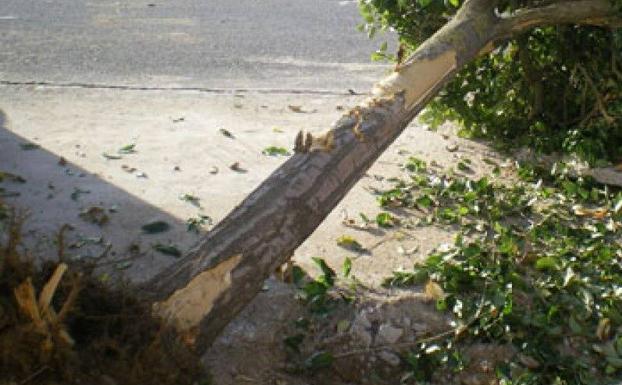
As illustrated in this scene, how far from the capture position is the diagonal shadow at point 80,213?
3602 millimetres

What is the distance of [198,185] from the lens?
4617 mm

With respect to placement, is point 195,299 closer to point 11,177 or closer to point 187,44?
point 11,177

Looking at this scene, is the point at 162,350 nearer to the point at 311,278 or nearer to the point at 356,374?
the point at 356,374

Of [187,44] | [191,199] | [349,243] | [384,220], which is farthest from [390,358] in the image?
[187,44]

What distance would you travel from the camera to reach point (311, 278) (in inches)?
139

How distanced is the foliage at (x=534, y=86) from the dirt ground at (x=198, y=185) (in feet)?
0.91

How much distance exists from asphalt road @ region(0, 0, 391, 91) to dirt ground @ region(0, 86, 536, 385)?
1.78 ft

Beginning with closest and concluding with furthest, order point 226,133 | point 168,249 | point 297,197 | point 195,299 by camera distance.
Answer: point 195,299 < point 297,197 < point 168,249 < point 226,133

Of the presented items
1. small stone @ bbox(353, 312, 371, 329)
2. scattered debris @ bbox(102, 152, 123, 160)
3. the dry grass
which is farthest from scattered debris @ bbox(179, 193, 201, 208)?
the dry grass

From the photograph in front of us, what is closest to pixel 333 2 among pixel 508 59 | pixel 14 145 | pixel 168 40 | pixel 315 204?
pixel 168 40

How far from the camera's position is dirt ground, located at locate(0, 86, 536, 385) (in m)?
3.19

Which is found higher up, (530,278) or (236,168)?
(530,278)

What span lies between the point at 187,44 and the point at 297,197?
5683 mm

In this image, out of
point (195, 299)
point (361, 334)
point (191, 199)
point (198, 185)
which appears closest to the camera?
point (195, 299)
